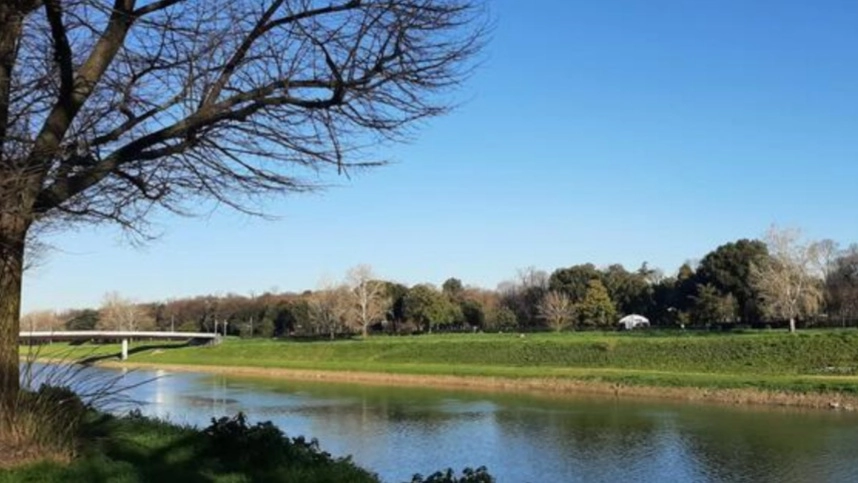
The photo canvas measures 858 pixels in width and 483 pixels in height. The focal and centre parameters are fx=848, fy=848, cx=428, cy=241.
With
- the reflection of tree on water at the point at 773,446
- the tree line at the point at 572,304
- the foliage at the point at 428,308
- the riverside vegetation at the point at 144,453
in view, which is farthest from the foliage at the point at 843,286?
the riverside vegetation at the point at 144,453

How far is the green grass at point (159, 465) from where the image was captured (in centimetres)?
677

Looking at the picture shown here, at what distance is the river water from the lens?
21.1 metres

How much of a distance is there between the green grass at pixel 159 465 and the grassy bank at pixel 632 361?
29.6 m

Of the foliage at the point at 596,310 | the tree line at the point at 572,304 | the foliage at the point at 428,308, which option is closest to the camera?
the tree line at the point at 572,304

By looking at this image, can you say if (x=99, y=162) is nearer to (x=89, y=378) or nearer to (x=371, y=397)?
(x=89, y=378)

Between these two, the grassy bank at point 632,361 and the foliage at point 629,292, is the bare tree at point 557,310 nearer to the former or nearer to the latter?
the foliage at point 629,292

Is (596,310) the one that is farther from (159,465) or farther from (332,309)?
(159,465)

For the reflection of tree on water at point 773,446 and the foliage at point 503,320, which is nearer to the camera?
the reflection of tree on water at point 773,446

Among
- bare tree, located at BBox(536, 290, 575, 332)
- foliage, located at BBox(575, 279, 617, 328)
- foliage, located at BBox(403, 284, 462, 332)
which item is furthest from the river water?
foliage, located at BBox(403, 284, 462, 332)

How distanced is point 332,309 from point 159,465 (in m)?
84.7

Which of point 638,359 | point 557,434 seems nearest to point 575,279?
point 638,359

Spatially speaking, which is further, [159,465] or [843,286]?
[843,286]

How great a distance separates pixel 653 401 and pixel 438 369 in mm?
16753

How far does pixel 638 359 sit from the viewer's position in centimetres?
4828
